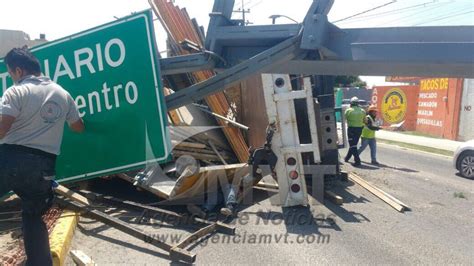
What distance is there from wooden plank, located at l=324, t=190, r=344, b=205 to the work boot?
1765 mm

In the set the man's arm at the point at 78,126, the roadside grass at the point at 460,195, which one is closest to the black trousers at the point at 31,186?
the man's arm at the point at 78,126

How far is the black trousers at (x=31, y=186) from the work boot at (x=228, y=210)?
7.91 feet

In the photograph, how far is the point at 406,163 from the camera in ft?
37.1

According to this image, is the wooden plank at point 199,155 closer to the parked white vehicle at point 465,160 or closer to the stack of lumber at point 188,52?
the stack of lumber at point 188,52

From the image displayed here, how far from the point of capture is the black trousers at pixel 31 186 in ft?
9.78

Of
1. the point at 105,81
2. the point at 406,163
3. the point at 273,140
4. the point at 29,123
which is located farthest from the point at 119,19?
the point at 406,163

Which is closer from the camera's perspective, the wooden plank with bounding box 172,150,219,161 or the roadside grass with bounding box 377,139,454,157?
the wooden plank with bounding box 172,150,219,161

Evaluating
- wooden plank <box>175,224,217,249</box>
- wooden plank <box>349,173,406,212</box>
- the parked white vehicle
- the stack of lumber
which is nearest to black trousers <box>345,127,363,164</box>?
the parked white vehicle

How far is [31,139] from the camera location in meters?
3.05

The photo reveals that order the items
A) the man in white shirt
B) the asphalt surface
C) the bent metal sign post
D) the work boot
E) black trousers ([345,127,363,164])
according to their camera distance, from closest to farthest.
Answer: the bent metal sign post → the man in white shirt → the asphalt surface → the work boot → black trousers ([345,127,363,164])

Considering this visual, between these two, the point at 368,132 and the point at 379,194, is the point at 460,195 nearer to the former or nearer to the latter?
the point at 379,194

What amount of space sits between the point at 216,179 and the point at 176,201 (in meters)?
0.66

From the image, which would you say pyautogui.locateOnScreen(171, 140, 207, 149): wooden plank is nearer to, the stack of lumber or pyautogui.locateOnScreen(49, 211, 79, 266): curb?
the stack of lumber

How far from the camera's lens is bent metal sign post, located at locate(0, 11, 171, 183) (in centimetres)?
282
